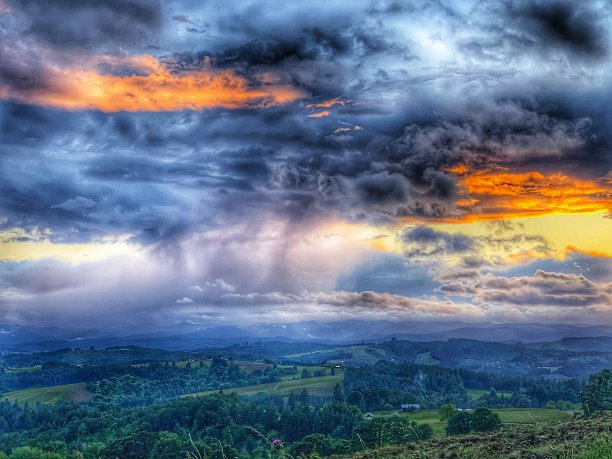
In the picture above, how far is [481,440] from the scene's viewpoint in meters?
19.3

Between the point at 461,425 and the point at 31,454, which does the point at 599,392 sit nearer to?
the point at 461,425

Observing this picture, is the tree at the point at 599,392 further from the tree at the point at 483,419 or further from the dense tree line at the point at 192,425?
the dense tree line at the point at 192,425

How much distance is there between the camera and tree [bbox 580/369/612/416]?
55.7 metres

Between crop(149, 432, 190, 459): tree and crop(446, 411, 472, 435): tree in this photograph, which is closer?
crop(446, 411, 472, 435): tree

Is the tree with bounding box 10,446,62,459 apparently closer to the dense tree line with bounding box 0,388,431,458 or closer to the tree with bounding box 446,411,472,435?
the dense tree line with bounding box 0,388,431,458

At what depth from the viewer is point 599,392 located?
60.2 metres

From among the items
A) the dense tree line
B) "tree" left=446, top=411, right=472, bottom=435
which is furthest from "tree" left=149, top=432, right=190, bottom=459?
"tree" left=446, top=411, right=472, bottom=435

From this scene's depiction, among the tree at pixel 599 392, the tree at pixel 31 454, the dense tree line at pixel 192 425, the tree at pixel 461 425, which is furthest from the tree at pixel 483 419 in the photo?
the tree at pixel 31 454

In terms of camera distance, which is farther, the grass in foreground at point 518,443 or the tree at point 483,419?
the tree at point 483,419

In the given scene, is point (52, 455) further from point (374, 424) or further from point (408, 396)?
point (408, 396)

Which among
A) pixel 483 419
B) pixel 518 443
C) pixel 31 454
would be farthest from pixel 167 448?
pixel 518 443

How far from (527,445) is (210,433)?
15401cm

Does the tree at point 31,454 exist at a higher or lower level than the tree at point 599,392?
lower

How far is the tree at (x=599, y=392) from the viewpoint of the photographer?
183ft
